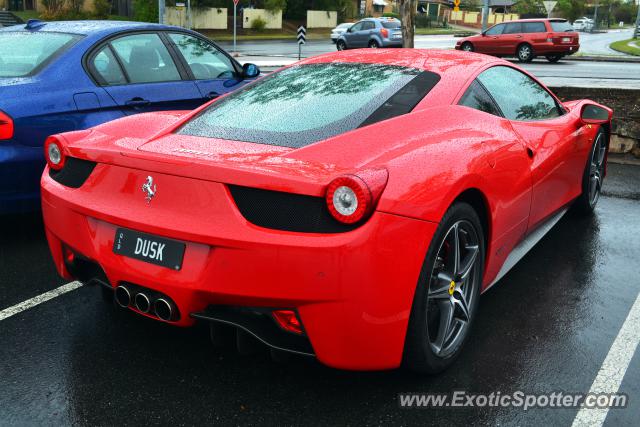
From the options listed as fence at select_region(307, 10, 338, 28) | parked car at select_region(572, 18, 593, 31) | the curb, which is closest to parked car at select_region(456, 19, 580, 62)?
the curb

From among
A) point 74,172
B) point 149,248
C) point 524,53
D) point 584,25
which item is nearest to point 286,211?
point 149,248

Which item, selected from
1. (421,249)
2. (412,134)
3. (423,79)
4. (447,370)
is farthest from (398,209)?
(423,79)

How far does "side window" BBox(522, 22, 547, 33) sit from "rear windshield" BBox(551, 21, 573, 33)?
429 millimetres

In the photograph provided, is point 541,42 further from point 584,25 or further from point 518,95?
point 584,25

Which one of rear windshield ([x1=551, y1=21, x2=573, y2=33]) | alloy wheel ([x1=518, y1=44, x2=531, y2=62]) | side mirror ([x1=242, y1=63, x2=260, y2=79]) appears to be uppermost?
rear windshield ([x1=551, y1=21, x2=573, y2=33])

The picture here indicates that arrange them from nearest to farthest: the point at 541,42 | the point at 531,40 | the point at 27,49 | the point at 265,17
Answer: the point at 27,49
the point at 541,42
the point at 531,40
the point at 265,17

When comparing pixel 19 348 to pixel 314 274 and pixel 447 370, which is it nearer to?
pixel 314 274

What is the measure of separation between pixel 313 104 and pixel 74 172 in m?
1.16

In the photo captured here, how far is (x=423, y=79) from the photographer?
3.38 meters

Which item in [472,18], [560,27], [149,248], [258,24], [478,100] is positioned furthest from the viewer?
[472,18]

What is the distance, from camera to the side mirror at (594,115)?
4398 millimetres

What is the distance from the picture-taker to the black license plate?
2492mm

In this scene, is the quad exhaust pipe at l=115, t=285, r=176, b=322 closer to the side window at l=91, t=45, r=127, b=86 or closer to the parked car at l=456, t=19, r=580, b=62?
the side window at l=91, t=45, r=127, b=86

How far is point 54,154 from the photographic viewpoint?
10.1 feet
